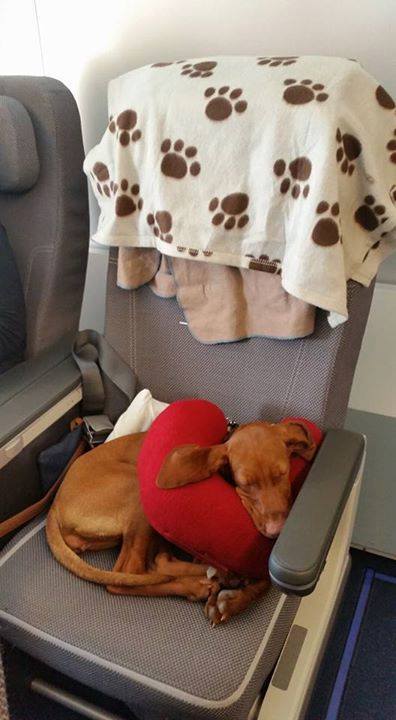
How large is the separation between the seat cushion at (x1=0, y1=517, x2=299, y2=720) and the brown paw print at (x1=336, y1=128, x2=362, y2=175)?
0.80 m

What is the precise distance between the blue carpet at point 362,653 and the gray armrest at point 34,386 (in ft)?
3.28

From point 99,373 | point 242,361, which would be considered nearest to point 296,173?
point 242,361

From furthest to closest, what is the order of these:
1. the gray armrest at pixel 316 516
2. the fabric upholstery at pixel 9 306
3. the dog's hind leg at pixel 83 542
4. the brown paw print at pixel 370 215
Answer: the fabric upholstery at pixel 9 306 → the dog's hind leg at pixel 83 542 → the brown paw print at pixel 370 215 → the gray armrest at pixel 316 516

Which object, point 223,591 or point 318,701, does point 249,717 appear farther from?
point 318,701

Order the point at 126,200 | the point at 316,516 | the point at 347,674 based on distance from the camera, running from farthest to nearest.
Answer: the point at 347,674, the point at 126,200, the point at 316,516

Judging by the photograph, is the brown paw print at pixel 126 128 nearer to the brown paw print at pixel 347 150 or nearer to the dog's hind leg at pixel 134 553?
the brown paw print at pixel 347 150

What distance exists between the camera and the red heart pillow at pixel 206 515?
0.96 m

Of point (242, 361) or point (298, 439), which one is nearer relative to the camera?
point (298, 439)

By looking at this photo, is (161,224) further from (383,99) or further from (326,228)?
(383,99)

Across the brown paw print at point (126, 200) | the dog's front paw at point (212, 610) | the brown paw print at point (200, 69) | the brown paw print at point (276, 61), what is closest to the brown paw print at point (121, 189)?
the brown paw print at point (126, 200)

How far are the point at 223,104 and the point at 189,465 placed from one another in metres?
0.68

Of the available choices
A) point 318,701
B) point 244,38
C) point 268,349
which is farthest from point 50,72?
point 318,701

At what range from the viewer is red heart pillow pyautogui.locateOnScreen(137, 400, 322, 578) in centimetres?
96

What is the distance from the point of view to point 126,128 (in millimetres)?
1143
